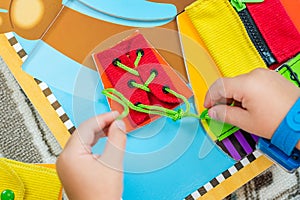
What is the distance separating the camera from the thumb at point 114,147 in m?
0.61

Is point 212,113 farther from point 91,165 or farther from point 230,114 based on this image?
point 91,165

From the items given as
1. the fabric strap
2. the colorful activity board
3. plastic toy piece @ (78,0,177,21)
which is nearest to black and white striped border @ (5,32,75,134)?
the colorful activity board

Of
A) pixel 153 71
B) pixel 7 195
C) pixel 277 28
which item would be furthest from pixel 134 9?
pixel 7 195

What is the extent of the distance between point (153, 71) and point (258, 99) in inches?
5.9

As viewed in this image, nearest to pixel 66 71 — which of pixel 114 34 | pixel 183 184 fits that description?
pixel 114 34

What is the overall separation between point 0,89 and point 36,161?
0.41 feet

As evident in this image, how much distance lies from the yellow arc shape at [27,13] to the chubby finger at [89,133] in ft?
0.58

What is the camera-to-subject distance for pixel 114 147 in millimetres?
621

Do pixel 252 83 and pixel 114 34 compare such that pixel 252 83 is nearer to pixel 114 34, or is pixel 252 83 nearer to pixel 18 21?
pixel 114 34

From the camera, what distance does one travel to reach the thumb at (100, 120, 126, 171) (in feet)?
2.00

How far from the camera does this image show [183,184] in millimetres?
686

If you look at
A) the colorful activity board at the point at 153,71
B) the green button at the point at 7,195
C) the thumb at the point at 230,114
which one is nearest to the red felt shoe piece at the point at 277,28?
the colorful activity board at the point at 153,71

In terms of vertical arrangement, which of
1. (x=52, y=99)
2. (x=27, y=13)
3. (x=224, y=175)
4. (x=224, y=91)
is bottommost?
(x=224, y=175)

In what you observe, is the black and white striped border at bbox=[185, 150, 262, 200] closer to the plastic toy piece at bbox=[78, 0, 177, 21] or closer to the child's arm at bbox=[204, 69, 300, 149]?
the child's arm at bbox=[204, 69, 300, 149]
